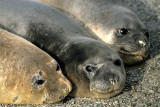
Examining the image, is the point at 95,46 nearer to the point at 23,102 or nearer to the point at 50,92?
the point at 50,92

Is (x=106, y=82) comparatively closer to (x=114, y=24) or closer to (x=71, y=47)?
(x=71, y=47)

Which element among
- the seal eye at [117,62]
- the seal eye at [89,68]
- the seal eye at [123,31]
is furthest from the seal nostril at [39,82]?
the seal eye at [123,31]

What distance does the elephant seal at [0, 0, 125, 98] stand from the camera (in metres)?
4.31

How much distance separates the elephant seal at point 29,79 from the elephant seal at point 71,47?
286mm

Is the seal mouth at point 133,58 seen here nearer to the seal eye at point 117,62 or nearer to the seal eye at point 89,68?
the seal eye at point 117,62

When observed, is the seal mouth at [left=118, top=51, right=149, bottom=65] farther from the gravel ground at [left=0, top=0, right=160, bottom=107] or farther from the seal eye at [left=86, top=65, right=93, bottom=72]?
the seal eye at [left=86, top=65, right=93, bottom=72]

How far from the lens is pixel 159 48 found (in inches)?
246

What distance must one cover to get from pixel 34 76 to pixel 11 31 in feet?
5.09

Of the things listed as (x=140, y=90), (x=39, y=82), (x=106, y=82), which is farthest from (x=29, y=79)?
(x=140, y=90)

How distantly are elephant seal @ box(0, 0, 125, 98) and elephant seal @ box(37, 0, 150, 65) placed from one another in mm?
837

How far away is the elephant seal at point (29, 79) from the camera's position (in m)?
4.11

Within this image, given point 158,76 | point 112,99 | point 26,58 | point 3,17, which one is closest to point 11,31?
point 3,17

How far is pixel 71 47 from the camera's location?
4695mm

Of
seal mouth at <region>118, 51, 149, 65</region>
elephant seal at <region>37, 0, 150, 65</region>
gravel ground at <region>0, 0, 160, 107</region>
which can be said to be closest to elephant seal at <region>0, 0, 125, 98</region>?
gravel ground at <region>0, 0, 160, 107</region>
